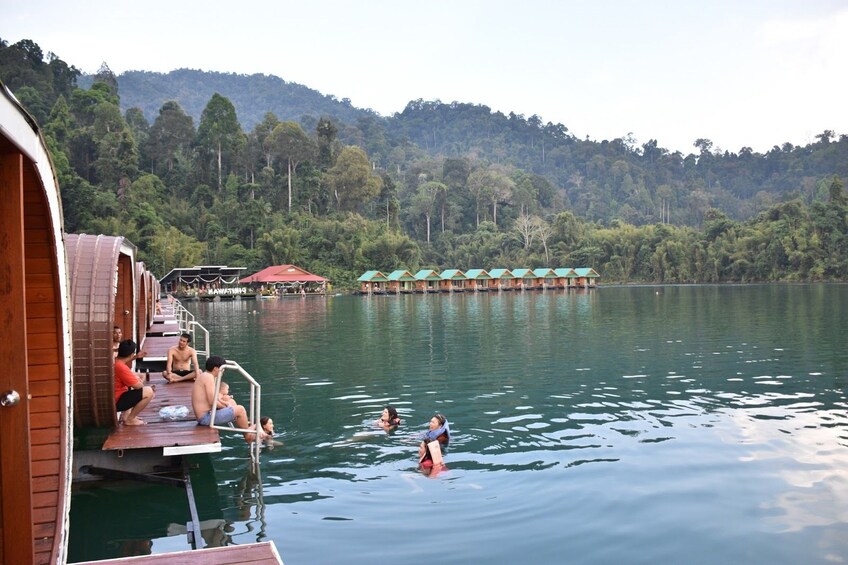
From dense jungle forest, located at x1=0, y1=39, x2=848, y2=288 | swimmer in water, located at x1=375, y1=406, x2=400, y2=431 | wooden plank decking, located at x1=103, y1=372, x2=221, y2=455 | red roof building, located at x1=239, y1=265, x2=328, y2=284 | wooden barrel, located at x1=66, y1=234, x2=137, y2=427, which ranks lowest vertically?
swimmer in water, located at x1=375, y1=406, x2=400, y2=431

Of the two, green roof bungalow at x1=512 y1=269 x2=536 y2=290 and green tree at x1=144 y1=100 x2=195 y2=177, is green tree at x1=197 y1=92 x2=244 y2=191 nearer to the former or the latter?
green tree at x1=144 y1=100 x2=195 y2=177

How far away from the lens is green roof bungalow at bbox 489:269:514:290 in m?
79.9

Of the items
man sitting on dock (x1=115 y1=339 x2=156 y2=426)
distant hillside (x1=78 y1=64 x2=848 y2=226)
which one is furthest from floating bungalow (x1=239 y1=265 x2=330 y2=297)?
man sitting on dock (x1=115 y1=339 x2=156 y2=426)

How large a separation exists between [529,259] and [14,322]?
9301cm

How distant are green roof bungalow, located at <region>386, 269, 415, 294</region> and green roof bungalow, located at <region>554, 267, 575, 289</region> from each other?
16.4m

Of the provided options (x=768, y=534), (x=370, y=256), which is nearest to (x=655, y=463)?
(x=768, y=534)

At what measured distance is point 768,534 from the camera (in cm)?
757

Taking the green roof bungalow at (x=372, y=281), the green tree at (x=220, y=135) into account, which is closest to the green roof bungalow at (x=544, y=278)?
the green roof bungalow at (x=372, y=281)

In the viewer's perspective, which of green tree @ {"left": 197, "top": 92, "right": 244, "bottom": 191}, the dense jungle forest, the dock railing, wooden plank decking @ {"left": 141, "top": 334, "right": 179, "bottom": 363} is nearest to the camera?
wooden plank decking @ {"left": 141, "top": 334, "right": 179, "bottom": 363}

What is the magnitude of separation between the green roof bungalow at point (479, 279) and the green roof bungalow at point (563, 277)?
7739 mm

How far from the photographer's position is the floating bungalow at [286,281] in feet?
226

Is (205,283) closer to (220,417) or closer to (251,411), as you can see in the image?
(251,411)

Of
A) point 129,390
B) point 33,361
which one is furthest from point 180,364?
point 33,361

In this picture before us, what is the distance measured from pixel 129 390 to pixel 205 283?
199 feet
